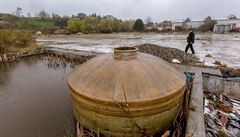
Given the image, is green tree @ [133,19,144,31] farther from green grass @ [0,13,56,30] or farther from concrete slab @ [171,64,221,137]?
concrete slab @ [171,64,221,137]

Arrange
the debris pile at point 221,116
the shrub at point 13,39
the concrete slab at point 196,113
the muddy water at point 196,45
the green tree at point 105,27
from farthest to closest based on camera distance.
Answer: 1. the green tree at point 105,27
2. the shrub at point 13,39
3. the muddy water at point 196,45
4. the debris pile at point 221,116
5. the concrete slab at point 196,113

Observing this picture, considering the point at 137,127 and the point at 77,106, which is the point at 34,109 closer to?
the point at 77,106

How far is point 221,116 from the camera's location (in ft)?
13.5

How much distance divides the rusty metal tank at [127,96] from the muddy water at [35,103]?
134cm

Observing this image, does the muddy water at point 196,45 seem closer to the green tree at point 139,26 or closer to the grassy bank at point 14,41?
the grassy bank at point 14,41

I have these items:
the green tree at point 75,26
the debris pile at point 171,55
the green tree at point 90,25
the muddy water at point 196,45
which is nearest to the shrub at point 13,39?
the muddy water at point 196,45

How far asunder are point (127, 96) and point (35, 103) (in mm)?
3614

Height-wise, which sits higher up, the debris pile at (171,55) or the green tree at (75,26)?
the green tree at (75,26)

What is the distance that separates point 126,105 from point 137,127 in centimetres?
47

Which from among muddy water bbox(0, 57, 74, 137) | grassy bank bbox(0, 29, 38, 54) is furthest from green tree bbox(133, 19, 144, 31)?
muddy water bbox(0, 57, 74, 137)

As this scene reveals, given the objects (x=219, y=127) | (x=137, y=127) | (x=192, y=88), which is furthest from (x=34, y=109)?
(x=219, y=127)

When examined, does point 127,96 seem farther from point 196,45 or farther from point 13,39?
point 196,45

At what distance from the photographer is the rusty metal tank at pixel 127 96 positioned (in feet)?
8.71

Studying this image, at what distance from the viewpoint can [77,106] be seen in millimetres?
3256
